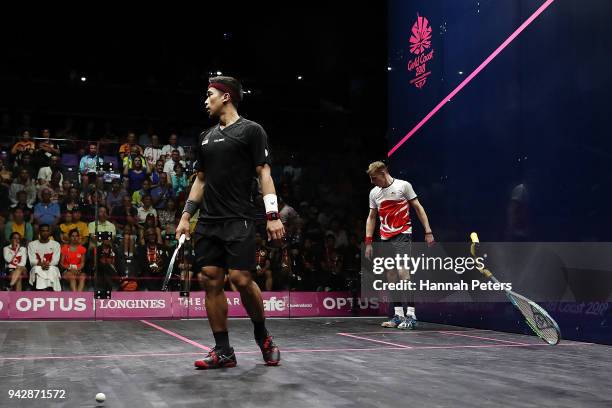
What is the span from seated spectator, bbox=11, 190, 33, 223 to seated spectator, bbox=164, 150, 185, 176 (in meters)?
1.35

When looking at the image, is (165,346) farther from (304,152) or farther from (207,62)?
(207,62)

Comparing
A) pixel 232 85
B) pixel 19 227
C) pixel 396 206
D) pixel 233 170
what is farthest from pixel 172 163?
pixel 233 170

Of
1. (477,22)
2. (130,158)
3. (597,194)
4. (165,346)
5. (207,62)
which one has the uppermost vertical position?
(207,62)

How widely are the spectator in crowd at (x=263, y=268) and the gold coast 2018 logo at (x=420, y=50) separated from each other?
2353mm

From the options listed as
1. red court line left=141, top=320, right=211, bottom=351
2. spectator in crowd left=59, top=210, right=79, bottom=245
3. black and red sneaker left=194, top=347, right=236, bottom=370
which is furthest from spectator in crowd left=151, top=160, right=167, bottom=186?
black and red sneaker left=194, top=347, right=236, bottom=370

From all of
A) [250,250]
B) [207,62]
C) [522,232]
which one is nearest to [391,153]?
[522,232]

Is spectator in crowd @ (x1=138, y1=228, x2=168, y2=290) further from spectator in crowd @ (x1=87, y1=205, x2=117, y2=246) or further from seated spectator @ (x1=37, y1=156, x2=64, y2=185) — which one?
seated spectator @ (x1=37, y1=156, x2=64, y2=185)

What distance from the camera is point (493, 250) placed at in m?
5.49

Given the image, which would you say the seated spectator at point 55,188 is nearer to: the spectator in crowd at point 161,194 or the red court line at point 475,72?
the spectator in crowd at point 161,194

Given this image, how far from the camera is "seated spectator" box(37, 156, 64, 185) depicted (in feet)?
22.3

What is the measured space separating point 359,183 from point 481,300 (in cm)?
470

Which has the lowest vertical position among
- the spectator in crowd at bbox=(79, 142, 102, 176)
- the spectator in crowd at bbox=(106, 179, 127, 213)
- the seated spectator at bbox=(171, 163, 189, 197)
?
the spectator in crowd at bbox=(106, 179, 127, 213)

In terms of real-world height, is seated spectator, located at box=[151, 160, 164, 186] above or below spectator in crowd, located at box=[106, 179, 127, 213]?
above

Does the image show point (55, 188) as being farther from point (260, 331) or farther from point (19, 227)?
point (260, 331)
